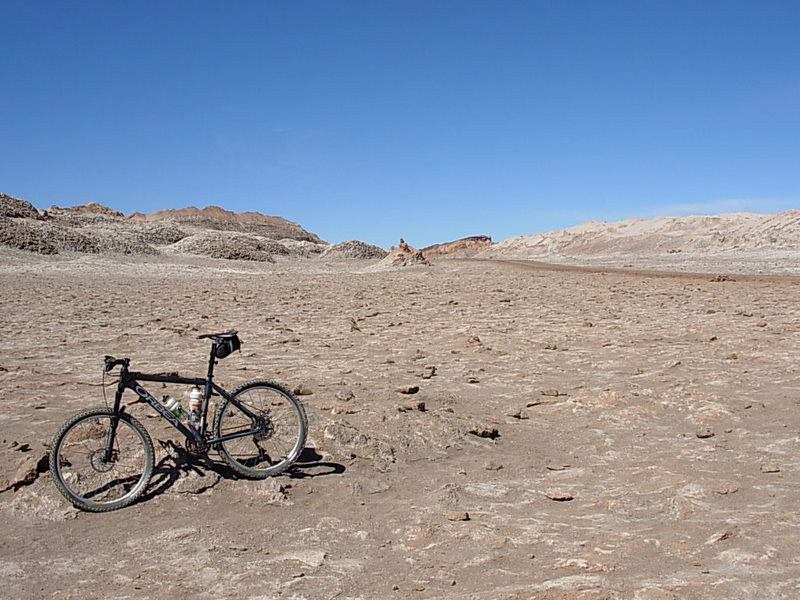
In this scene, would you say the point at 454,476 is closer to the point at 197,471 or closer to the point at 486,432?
the point at 486,432

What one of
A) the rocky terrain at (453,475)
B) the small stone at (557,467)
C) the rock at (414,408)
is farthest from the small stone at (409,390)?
the small stone at (557,467)

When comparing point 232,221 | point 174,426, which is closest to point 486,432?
point 174,426

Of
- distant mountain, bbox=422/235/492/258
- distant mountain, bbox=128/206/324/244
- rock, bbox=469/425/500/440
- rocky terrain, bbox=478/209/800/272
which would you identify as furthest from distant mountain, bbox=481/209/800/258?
rock, bbox=469/425/500/440

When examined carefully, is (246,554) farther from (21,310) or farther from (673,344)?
(21,310)

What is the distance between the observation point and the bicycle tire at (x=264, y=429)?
19.2 ft

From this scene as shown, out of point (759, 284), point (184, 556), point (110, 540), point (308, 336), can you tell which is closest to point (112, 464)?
point (110, 540)

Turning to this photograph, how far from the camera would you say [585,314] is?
15539 millimetres

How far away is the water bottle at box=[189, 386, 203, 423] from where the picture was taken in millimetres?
5746

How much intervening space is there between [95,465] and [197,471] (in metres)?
0.78

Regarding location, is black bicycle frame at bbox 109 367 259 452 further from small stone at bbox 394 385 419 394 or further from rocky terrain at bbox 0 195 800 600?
small stone at bbox 394 385 419 394

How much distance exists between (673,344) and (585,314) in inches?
167

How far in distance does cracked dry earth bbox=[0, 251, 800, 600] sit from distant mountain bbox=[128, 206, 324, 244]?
112 meters

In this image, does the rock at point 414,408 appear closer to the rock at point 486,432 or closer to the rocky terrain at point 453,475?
the rocky terrain at point 453,475

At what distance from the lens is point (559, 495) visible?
5.48 meters
